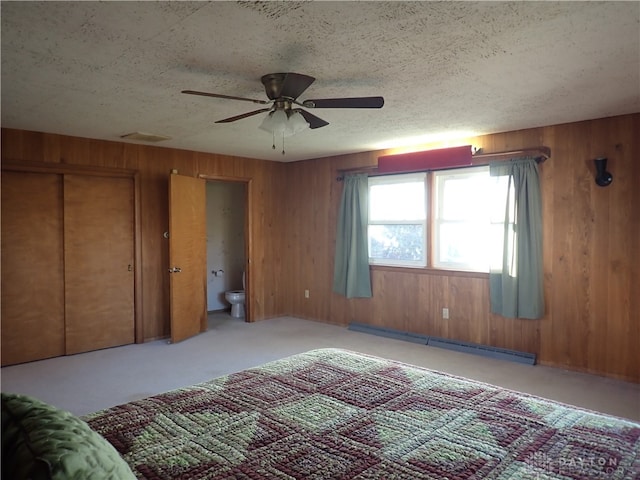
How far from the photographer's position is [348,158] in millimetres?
6000

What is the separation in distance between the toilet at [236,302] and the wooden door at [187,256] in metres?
1.00

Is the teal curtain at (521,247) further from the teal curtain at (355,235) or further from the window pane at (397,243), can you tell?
the teal curtain at (355,235)

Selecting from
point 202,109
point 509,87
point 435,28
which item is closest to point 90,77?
point 202,109

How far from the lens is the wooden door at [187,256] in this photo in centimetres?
522

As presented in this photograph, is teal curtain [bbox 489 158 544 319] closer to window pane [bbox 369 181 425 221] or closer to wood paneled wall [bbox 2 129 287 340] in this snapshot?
window pane [bbox 369 181 425 221]

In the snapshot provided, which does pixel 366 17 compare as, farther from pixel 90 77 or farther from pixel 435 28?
pixel 90 77

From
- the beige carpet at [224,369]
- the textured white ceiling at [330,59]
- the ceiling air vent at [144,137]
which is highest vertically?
the ceiling air vent at [144,137]

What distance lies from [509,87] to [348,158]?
303 cm

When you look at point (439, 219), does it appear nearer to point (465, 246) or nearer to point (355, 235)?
point (465, 246)

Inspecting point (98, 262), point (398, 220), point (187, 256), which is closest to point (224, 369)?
point (187, 256)

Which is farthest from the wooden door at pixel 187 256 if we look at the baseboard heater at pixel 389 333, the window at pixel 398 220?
the window at pixel 398 220

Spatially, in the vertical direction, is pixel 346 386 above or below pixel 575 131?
below

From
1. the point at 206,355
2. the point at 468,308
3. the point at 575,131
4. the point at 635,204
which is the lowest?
the point at 206,355

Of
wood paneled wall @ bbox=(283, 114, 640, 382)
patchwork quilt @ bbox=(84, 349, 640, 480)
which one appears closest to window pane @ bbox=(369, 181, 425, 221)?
wood paneled wall @ bbox=(283, 114, 640, 382)
